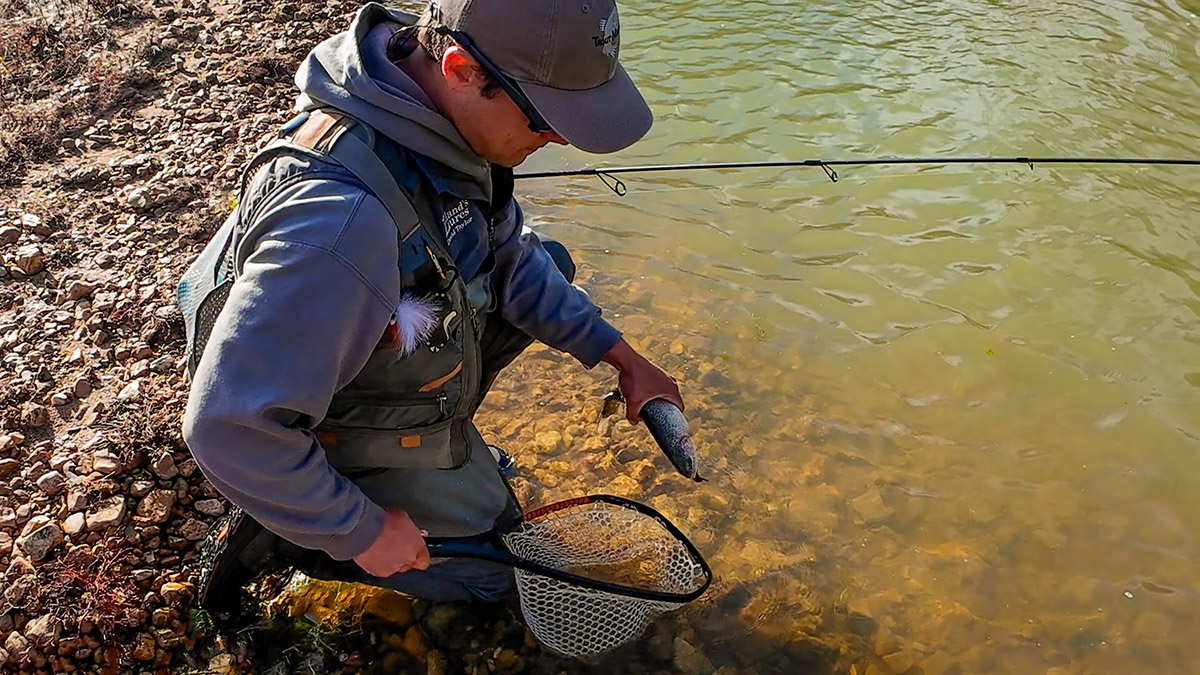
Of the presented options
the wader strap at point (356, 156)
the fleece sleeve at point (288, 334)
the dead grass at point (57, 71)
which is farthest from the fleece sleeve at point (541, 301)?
the dead grass at point (57, 71)

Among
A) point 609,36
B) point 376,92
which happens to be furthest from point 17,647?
point 609,36

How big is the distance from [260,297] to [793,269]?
11.5ft

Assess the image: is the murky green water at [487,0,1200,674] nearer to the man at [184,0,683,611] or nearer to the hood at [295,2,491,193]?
the man at [184,0,683,611]

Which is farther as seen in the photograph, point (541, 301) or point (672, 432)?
point (541, 301)

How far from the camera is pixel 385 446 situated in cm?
239

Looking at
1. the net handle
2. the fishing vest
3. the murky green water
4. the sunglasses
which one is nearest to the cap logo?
the sunglasses

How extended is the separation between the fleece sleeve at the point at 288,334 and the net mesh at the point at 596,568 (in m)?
0.92

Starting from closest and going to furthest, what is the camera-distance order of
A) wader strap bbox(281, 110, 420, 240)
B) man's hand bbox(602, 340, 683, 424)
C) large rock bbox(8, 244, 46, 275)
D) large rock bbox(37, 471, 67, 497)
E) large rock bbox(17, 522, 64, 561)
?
wader strap bbox(281, 110, 420, 240), large rock bbox(17, 522, 64, 561), man's hand bbox(602, 340, 683, 424), large rock bbox(37, 471, 67, 497), large rock bbox(8, 244, 46, 275)

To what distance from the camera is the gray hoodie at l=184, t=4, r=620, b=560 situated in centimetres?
169

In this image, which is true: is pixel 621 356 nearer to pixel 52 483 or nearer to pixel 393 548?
pixel 393 548

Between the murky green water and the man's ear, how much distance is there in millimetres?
1941

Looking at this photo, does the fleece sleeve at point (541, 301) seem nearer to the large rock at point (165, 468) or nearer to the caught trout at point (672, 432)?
the caught trout at point (672, 432)

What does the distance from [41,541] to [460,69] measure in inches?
78.2

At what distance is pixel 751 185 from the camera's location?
18.1ft
